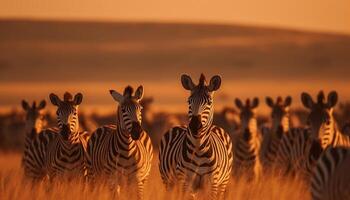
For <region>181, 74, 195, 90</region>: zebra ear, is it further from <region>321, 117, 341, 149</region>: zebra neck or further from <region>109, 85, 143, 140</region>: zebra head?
<region>321, 117, 341, 149</region>: zebra neck

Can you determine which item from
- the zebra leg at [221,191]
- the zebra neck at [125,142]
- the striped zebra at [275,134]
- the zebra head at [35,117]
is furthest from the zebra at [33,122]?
the zebra leg at [221,191]

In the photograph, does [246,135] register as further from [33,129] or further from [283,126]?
[33,129]

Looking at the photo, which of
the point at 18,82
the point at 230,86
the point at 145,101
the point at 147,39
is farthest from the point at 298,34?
the point at 145,101

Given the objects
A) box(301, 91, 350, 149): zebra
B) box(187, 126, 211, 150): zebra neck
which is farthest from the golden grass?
box(301, 91, 350, 149): zebra

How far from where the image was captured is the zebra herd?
42.5 feet

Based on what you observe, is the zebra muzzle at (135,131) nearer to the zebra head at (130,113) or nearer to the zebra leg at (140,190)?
the zebra head at (130,113)

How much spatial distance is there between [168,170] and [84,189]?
52.1 inches

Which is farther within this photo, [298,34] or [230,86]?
[298,34]

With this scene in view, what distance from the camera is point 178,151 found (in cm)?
1423

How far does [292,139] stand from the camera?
19547 millimetres

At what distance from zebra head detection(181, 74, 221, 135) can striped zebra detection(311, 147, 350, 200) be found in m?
2.36

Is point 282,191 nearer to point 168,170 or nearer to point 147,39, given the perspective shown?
point 168,170

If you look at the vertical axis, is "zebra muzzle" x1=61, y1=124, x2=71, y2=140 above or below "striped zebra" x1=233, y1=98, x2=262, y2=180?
below

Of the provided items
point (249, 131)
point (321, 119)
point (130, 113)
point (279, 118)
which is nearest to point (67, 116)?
point (130, 113)
